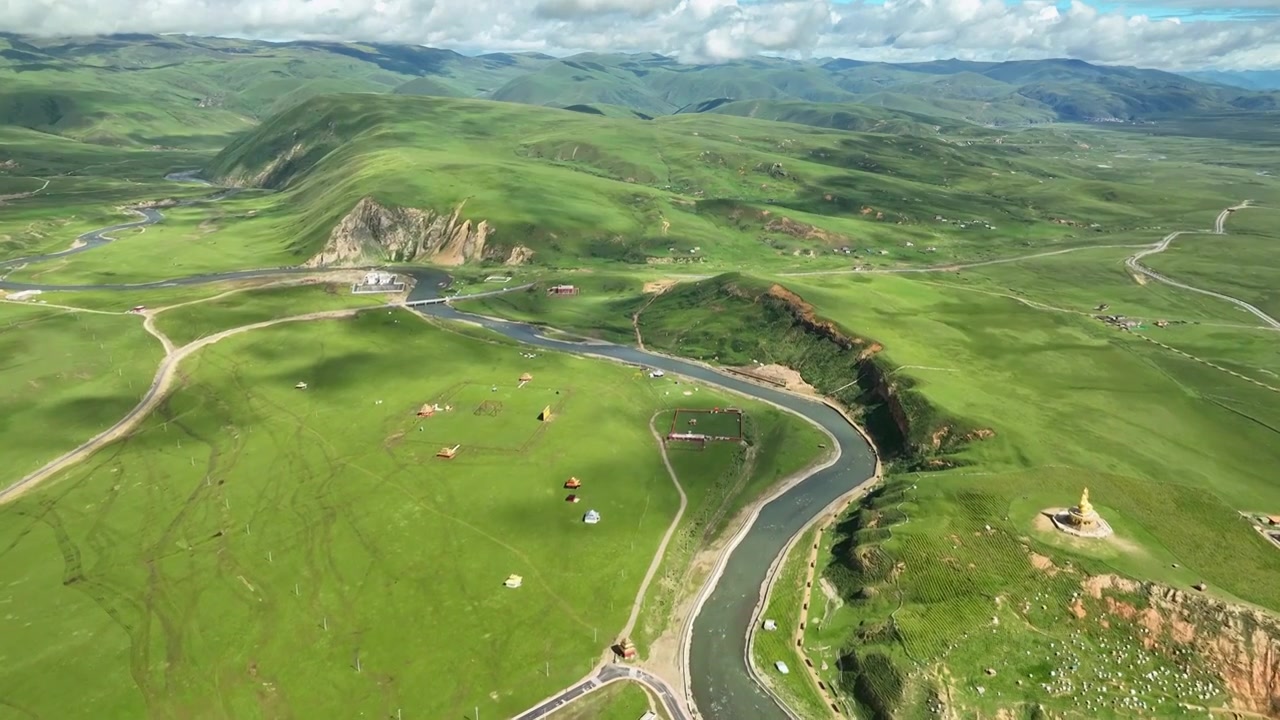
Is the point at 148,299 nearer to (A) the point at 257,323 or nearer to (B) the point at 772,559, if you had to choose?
(A) the point at 257,323

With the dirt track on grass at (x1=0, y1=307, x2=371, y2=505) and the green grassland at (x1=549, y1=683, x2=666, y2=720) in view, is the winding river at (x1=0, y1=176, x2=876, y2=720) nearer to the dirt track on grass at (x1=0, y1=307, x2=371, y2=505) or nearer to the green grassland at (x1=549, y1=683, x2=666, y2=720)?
the green grassland at (x1=549, y1=683, x2=666, y2=720)

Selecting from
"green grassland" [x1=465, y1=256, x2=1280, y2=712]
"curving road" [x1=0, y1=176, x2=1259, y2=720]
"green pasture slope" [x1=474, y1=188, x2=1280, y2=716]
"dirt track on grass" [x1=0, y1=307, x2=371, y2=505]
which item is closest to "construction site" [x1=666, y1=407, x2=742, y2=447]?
"curving road" [x1=0, y1=176, x2=1259, y2=720]

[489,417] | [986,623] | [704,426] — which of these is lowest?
[704,426]

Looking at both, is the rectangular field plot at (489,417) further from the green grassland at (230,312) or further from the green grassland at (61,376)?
the green grassland at (230,312)

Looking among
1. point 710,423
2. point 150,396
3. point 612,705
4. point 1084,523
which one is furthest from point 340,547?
point 1084,523

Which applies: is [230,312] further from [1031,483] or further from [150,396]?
[1031,483]
